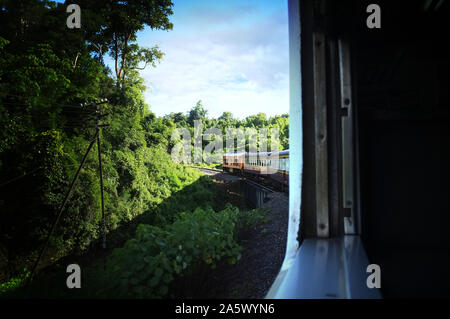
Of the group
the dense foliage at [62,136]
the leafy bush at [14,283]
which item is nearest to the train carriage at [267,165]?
the dense foliage at [62,136]

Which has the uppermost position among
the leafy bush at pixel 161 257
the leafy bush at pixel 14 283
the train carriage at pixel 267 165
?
the train carriage at pixel 267 165

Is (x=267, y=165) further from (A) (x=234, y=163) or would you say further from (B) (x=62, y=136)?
(B) (x=62, y=136)

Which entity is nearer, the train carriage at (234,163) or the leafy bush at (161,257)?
the leafy bush at (161,257)

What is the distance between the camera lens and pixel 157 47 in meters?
17.1

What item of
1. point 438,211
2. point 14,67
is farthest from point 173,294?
point 14,67

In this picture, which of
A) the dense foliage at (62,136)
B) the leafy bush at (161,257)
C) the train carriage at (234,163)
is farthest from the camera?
the train carriage at (234,163)

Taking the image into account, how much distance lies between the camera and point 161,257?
7.39 ft

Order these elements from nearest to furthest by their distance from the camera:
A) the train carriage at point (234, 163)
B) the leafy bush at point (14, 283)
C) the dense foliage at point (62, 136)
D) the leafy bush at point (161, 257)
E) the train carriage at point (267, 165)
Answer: the leafy bush at point (161, 257) → the leafy bush at point (14, 283) → the dense foliage at point (62, 136) → the train carriage at point (267, 165) → the train carriage at point (234, 163)

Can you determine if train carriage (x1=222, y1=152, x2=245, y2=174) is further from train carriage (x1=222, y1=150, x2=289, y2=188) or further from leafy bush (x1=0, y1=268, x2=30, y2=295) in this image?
leafy bush (x1=0, y1=268, x2=30, y2=295)

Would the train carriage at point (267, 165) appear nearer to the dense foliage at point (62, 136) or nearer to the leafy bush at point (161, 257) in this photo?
the dense foliage at point (62, 136)

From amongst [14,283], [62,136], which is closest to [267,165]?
[62,136]

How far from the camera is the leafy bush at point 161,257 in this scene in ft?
7.08
